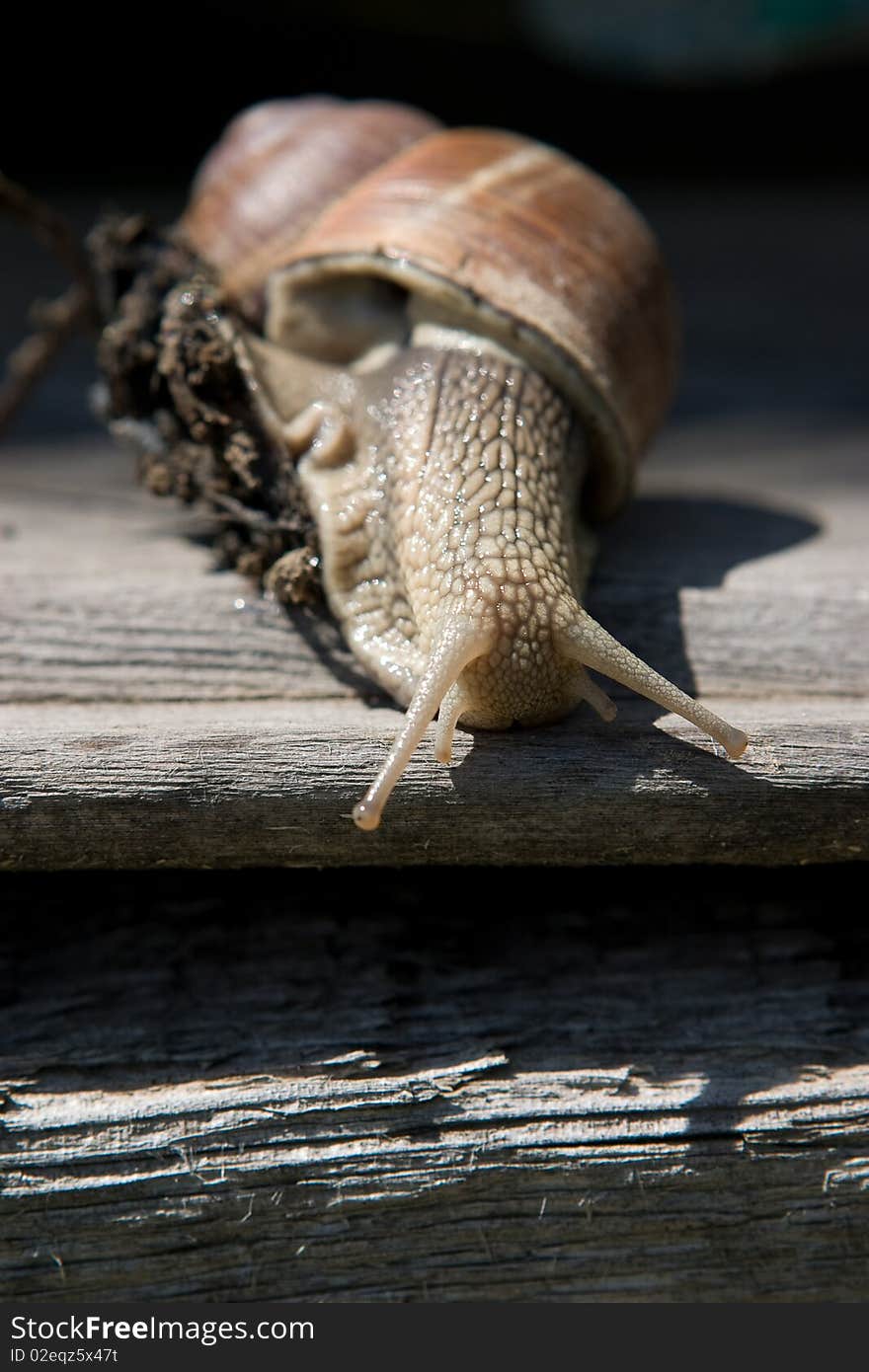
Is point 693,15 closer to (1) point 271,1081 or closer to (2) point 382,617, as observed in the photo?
(2) point 382,617

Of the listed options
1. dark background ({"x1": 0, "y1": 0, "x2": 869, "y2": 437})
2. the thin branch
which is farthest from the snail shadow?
dark background ({"x1": 0, "y1": 0, "x2": 869, "y2": 437})

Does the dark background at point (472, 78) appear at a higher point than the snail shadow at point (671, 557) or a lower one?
higher

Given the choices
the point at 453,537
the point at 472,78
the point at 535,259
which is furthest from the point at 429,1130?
the point at 472,78

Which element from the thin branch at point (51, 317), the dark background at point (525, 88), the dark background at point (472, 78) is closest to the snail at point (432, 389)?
the thin branch at point (51, 317)

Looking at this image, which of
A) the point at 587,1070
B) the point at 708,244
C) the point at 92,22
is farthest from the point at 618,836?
the point at 92,22

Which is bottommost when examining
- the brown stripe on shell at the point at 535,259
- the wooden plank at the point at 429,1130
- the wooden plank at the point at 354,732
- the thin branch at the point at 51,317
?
the wooden plank at the point at 429,1130

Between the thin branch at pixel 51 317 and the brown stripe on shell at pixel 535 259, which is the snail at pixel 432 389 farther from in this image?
the thin branch at pixel 51 317

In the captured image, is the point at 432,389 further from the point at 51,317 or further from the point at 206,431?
the point at 51,317
